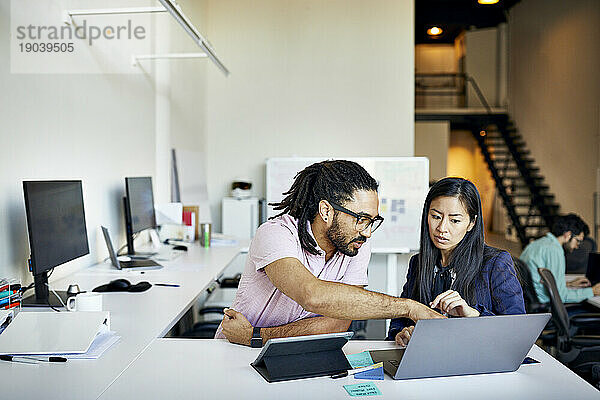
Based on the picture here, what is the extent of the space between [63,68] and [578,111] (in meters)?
8.79

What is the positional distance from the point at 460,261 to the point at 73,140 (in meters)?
2.13

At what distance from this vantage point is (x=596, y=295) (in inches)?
163

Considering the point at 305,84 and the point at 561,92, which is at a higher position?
the point at 561,92

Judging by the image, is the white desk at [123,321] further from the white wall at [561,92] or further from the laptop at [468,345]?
the white wall at [561,92]

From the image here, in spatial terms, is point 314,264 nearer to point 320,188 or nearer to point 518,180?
point 320,188

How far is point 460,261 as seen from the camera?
7.78 ft

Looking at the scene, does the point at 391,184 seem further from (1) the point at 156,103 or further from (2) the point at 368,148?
(1) the point at 156,103

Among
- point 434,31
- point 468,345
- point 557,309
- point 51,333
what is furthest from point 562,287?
point 434,31

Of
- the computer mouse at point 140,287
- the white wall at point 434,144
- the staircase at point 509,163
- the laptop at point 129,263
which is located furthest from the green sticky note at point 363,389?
the white wall at point 434,144

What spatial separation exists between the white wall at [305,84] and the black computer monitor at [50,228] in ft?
13.4

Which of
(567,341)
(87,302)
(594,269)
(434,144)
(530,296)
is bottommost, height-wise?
(567,341)

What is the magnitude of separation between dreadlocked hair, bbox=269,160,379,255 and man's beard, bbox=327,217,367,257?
7 centimetres

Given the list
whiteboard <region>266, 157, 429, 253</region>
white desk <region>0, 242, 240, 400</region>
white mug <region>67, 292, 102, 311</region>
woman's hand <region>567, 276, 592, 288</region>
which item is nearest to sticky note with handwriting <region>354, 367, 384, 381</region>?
white desk <region>0, 242, 240, 400</region>

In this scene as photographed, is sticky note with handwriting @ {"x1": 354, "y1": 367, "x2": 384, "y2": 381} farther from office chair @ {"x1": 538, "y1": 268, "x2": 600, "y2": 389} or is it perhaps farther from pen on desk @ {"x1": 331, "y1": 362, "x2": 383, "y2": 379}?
office chair @ {"x1": 538, "y1": 268, "x2": 600, "y2": 389}
